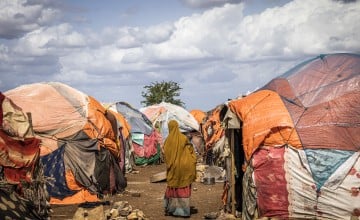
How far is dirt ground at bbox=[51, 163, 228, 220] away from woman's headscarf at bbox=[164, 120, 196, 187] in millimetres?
840

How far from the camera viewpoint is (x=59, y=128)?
1364cm

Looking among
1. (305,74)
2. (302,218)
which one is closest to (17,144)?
(302,218)

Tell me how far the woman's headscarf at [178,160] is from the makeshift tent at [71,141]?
303cm

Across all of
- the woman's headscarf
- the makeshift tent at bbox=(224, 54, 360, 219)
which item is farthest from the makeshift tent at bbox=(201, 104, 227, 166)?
the makeshift tent at bbox=(224, 54, 360, 219)

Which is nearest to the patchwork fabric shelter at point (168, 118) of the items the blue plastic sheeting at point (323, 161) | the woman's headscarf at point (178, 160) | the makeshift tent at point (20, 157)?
the woman's headscarf at point (178, 160)

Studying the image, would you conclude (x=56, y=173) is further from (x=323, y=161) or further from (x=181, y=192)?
(x=323, y=161)

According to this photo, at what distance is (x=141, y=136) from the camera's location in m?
23.3

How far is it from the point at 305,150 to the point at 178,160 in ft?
9.57

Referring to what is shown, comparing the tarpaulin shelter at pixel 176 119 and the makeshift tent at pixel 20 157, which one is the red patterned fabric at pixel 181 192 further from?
the tarpaulin shelter at pixel 176 119

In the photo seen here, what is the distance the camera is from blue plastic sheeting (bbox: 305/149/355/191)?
9664 mm

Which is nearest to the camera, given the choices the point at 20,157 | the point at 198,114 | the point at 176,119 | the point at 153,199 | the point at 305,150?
the point at 20,157

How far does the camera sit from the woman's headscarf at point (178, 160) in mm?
11234

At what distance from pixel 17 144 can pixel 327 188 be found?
580cm

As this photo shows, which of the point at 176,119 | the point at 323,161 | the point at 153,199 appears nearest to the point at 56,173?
the point at 153,199
